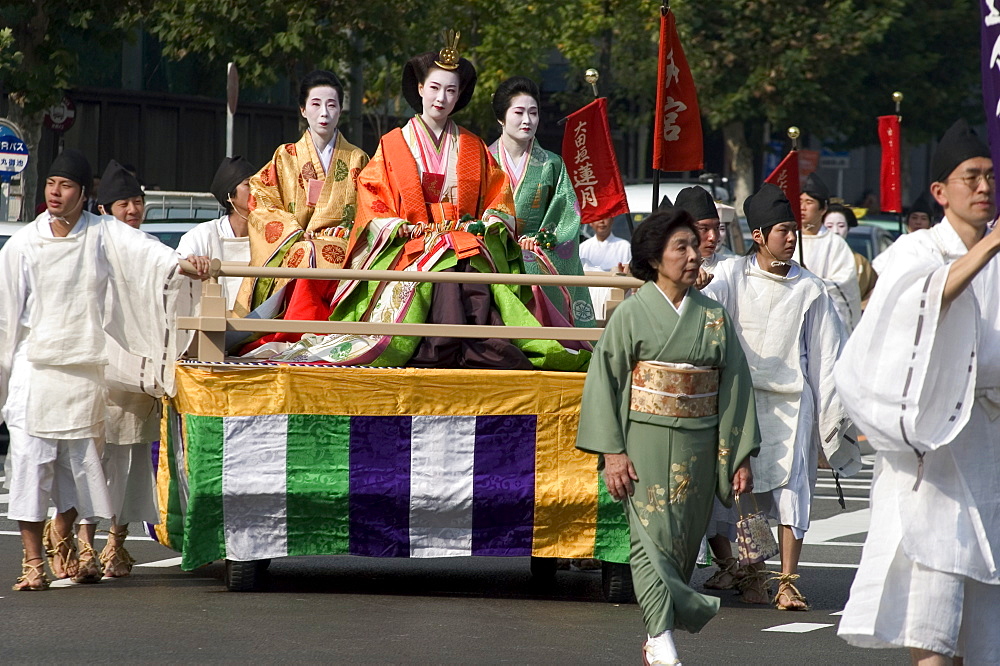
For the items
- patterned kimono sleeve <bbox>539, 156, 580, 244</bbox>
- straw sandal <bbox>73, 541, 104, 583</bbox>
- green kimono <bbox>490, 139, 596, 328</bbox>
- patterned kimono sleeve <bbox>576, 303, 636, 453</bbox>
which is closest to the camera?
patterned kimono sleeve <bbox>576, 303, 636, 453</bbox>

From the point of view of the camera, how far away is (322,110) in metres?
8.62

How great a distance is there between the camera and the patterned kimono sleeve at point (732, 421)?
18.7 feet

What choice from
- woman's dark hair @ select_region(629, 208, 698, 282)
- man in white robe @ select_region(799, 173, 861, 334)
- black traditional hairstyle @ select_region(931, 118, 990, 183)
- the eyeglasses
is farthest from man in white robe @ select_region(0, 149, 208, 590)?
man in white robe @ select_region(799, 173, 861, 334)

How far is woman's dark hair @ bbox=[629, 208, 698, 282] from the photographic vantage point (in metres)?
5.73

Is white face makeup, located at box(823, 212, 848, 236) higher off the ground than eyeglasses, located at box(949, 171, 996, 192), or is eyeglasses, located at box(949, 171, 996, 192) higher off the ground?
eyeglasses, located at box(949, 171, 996, 192)

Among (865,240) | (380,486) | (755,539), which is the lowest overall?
(755,539)

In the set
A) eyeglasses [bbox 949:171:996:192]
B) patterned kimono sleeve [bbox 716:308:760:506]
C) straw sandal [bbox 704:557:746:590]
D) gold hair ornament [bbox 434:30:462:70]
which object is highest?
gold hair ornament [bbox 434:30:462:70]

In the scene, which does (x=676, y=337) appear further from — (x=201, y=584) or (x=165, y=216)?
(x=165, y=216)

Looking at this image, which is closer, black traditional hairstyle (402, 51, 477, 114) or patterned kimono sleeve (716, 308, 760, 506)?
patterned kimono sleeve (716, 308, 760, 506)

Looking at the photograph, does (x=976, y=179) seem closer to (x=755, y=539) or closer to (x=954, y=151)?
(x=954, y=151)

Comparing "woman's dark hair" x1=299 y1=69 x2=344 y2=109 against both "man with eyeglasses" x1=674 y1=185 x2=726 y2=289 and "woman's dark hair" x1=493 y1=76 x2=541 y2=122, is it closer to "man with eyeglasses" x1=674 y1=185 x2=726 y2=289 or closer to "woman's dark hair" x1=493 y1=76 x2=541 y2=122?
"woman's dark hair" x1=493 y1=76 x2=541 y2=122

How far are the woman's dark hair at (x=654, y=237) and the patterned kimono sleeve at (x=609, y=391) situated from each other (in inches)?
7.3

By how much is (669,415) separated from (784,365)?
5.97 ft

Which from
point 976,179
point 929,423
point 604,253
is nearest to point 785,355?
point 976,179
